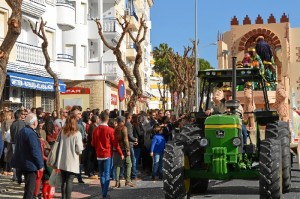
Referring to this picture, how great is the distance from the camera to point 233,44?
3869 cm

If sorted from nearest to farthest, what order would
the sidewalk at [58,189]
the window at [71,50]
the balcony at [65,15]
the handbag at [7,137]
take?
the sidewalk at [58,189], the handbag at [7,137], the balcony at [65,15], the window at [71,50]

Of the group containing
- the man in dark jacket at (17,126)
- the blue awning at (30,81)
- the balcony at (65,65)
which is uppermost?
the balcony at (65,65)

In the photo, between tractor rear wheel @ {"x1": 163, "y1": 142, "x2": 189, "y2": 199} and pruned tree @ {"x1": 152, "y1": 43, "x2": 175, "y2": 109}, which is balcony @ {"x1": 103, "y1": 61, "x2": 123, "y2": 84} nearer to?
tractor rear wheel @ {"x1": 163, "y1": 142, "x2": 189, "y2": 199}

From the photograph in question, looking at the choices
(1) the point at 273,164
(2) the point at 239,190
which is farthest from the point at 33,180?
(2) the point at 239,190

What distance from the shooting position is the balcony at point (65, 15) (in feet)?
129

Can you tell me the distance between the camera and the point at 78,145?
13023 millimetres

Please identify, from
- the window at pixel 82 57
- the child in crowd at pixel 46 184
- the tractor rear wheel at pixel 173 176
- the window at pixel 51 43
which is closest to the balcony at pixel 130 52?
the window at pixel 82 57

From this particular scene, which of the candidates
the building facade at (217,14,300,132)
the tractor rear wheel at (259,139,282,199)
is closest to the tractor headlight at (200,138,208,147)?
the tractor rear wheel at (259,139,282,199)

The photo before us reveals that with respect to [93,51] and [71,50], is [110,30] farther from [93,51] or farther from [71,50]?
[71,50]

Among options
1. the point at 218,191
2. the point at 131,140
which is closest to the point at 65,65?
the point at 131,140

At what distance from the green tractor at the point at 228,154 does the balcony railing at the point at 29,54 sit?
20.3 m

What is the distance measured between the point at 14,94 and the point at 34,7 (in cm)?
451

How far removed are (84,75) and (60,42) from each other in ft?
15.3

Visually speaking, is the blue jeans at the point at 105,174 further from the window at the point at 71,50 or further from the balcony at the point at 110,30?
the balcony at the point at 110,30
